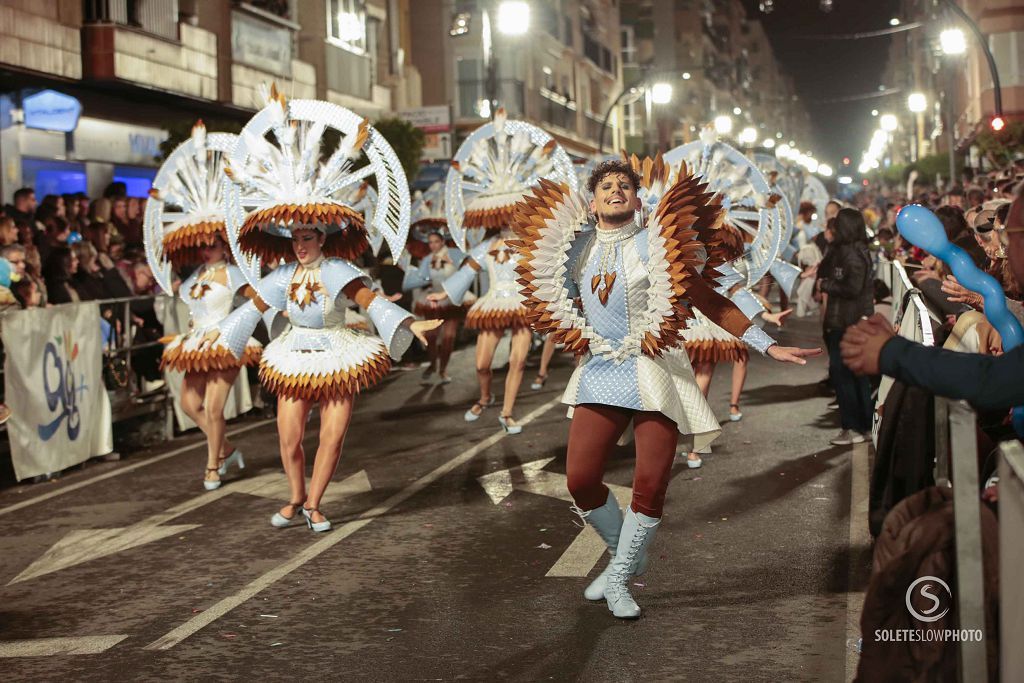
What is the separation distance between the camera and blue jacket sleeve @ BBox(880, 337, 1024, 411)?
336 cm

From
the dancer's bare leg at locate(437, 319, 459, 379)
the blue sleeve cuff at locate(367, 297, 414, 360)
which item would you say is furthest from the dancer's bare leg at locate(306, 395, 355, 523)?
the dancer's bare leg at locate(437, 319, 459, 379)

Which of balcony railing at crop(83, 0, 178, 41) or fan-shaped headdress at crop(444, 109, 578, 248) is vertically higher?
balcony railing at crop(83, 0, 178, 41)

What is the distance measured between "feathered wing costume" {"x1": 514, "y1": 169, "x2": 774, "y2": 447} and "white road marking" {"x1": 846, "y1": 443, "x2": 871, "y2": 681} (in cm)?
104

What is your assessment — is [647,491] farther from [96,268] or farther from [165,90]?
[165,90]

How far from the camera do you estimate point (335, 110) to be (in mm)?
8609

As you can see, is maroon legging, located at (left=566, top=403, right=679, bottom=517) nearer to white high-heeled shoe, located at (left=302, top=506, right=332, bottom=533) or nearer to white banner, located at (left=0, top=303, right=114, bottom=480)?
white high-heeled shoe, located at (left=302, top=506, right=332, bottom=533)

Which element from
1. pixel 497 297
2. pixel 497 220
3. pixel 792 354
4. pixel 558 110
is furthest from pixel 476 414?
pixel 558 110

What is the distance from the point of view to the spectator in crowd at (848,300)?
10836 mm

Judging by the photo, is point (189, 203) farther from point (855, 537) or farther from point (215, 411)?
point (855, 537)

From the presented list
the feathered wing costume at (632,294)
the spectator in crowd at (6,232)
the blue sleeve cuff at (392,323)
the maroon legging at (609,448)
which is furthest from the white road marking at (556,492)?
the spectator in crowd at (6,232)

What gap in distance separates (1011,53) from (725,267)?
4038 cm

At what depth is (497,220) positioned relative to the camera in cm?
1303

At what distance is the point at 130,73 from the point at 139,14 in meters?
1.59

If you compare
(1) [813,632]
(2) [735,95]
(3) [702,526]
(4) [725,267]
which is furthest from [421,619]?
(2) [735,95]
